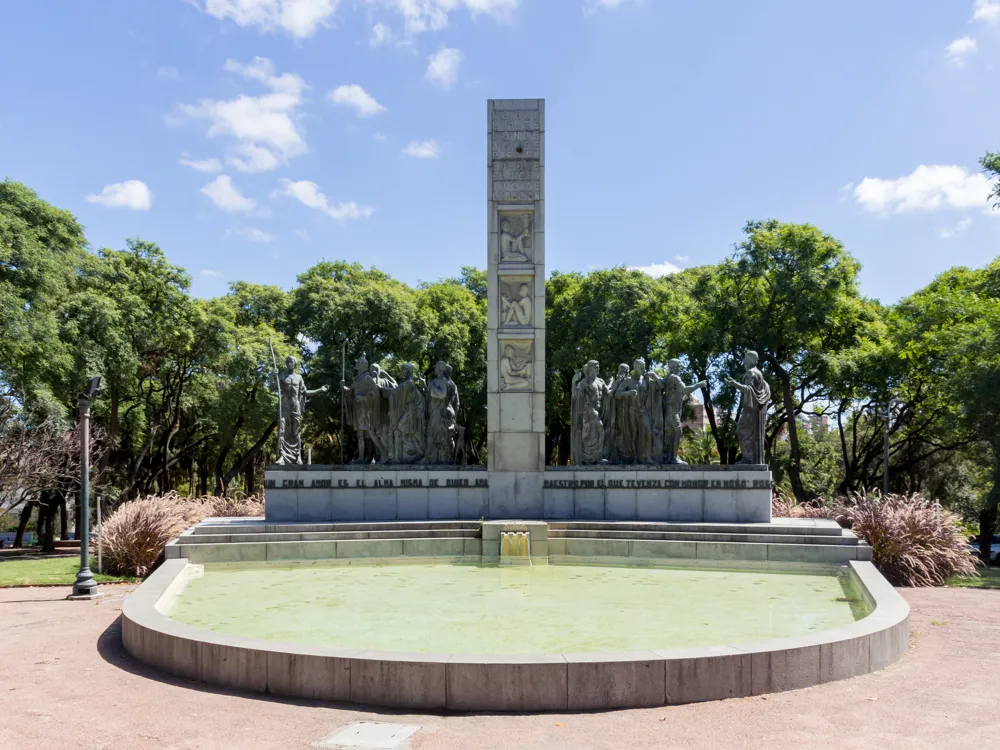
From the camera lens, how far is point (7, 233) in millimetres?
20547

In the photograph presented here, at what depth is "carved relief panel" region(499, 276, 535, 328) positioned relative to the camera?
58.3ft

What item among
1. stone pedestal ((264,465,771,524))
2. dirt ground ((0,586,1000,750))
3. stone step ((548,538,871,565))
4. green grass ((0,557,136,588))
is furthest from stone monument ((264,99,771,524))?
dirt ground ((0,586,1000,750))

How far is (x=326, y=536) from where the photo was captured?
15305 millimetres

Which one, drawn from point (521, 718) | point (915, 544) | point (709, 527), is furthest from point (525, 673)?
point (915, 544)

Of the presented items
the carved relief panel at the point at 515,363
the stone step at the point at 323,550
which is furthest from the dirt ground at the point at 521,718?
the carved relief panel at the point at 515,363

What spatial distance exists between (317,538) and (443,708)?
917 cm

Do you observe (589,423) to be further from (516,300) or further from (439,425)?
(439,425)

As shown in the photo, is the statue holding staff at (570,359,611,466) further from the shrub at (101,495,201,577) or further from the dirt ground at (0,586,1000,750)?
the dirt ground at (0,586,1000,750)

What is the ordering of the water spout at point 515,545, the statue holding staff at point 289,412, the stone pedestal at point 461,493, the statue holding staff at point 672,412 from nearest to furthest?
1. the water spout at point 515,545
2. the stone pedestal at point 461,493
3. the statue holding staff at point 672,412
4. the statue holding staff at point 289,412

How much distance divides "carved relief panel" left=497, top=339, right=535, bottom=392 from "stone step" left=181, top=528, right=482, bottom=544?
10.8 ft

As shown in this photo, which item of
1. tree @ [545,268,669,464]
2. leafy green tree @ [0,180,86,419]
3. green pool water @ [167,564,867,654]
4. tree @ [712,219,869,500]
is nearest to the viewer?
green pool water @ [167,564,867,654]

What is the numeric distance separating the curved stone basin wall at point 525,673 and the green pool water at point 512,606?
104 centimetres

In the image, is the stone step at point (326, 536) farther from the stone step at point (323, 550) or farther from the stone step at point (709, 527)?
the stone step at point (709, 527)

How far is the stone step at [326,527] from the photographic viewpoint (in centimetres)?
1520
